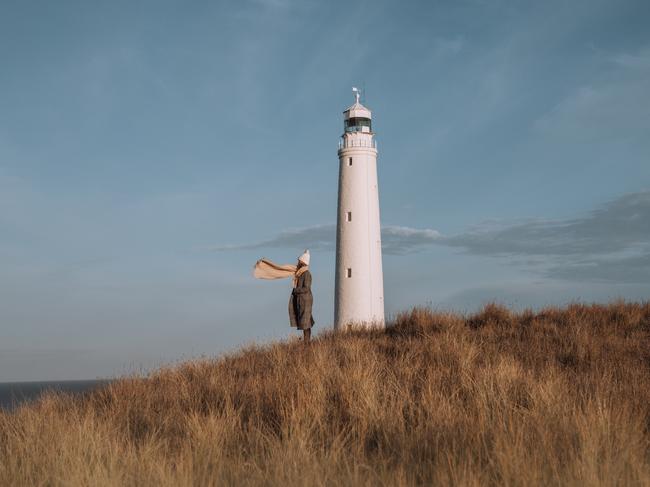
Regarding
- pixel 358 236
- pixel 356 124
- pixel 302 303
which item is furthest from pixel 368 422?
pixel 356 124

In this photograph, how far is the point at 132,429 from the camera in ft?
28.9

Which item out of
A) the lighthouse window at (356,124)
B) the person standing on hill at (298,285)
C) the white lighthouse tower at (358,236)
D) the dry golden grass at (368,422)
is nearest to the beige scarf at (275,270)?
the person standing on hill at (298,285)

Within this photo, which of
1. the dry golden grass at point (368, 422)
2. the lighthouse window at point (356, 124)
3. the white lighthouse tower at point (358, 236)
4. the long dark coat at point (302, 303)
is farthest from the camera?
the lighthouse window at point (356, 124)

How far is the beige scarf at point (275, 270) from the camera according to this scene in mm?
16625

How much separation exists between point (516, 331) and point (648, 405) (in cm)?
631

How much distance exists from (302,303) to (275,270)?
113cm

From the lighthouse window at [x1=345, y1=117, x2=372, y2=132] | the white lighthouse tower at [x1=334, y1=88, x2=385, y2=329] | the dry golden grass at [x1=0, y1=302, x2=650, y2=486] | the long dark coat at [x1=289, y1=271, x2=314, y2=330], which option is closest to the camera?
the dry golden grass at [x1=0, y1=302, x2=650, y2=486]

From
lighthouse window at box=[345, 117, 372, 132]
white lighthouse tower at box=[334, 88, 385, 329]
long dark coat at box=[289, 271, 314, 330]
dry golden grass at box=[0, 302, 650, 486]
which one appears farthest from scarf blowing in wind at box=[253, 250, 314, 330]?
lighthouse window at box=[345, 117, 372, 132]

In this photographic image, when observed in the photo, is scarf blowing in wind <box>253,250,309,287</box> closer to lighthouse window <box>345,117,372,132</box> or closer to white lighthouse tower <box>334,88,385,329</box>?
white lighthouse tower <box>334,88,385,329</box>

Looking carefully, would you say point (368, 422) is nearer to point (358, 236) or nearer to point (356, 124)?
point (358, 236)

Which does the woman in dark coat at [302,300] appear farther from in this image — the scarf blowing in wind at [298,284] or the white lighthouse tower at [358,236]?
the white lighthouse tower at [358,236]

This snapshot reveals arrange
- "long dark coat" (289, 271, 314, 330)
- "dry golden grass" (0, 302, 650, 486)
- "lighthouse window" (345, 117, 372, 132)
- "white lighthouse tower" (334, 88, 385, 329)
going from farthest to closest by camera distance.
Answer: "lighthouse window" (345, 117, 372, 132)
"white lighthouse tower" (334, 88, 385, 329)
"long dark coat" (289, 271, 314, 330)
"dry golden grass" (0, 302, 650, 486)

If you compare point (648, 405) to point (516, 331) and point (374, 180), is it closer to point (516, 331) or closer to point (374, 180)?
point (516, 331)

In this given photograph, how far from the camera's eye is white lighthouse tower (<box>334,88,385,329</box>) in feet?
93.8
